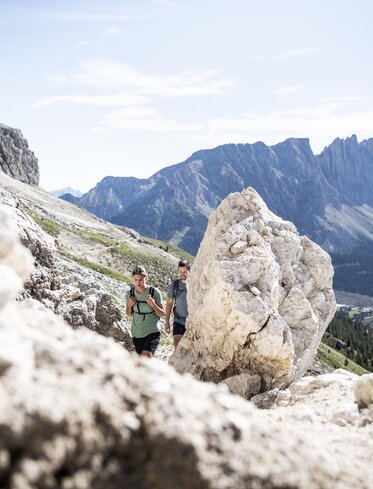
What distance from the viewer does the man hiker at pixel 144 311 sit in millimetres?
14344

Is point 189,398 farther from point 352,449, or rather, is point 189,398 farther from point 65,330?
point 352,449

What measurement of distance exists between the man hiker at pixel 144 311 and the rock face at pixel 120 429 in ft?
25.2

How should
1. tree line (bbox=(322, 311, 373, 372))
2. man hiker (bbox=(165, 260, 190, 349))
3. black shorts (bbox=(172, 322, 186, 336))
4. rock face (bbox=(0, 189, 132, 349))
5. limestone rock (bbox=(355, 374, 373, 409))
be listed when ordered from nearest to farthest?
limestone rock (bbox=(355, 374, 373, 409))
man hiker (bbox=(165, 260, 190, 349))
rock face (bbox=(0, 189, 132, 349))
black shorts (bbox=(172, 322, 186, 336))
tree line (bbox=(322, 311, 373, 372))

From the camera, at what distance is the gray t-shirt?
1705cm

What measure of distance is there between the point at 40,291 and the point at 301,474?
1557 cm

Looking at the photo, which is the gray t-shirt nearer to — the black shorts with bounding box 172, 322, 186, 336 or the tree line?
the black shorts with bounding box 172, 322, 186, 336

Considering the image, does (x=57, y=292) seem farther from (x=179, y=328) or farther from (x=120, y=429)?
(x=120, y=429)

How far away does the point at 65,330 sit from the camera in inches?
273

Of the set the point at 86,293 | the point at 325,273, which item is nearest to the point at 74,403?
the point at 325,273

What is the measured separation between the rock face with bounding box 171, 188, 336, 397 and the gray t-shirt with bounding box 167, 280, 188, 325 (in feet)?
1.20

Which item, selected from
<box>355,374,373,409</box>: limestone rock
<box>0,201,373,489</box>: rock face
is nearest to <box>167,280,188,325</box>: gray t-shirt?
<box>355,374,373,409</box>: limestone rock

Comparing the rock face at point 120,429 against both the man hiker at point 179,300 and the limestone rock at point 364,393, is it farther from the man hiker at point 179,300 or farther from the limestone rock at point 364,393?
the man hiker at point 179,300

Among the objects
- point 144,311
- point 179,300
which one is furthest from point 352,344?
point 144,311

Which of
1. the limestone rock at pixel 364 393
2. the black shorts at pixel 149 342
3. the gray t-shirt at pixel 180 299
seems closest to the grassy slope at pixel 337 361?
the gray t-shirt at pixel 180 299
